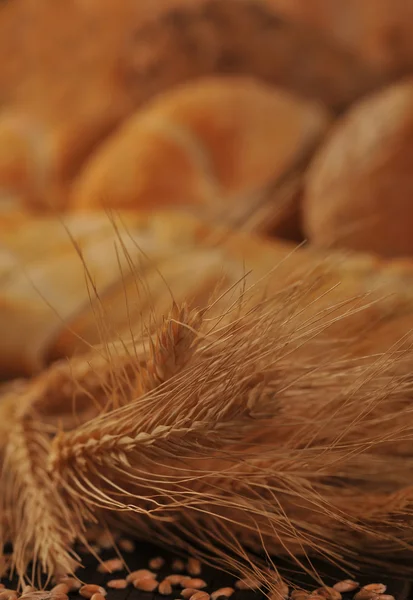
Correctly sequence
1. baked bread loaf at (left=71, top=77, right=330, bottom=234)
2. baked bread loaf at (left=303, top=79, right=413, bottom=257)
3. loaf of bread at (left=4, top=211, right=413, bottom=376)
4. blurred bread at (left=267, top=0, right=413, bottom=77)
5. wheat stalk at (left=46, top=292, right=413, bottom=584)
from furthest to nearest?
blurred bread at (left=267, top=0, right=413, bottom=77), baked bread loaf at (left=71, top=77, right=330, bottom=234), baked bread loaf at (left=303, top=79, right=413, bottom=257), loaf of bread at (left=4, top=211, right=413, bottom=376), wheat stalk at (left=46, top=292, right=413, bottom=584)

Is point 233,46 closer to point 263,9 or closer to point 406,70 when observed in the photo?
point 263,9

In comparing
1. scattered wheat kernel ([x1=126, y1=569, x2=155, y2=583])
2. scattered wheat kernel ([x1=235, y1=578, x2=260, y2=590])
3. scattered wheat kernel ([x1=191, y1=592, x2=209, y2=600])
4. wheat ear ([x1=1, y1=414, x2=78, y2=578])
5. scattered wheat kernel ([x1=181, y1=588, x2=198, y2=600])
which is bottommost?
scattered wheat kernel ([x1=235, y1=578, x2=260, y2=590])

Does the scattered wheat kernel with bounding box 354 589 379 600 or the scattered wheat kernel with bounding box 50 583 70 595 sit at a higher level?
the scattered wheat kernel with bounding box 50 583 70 595

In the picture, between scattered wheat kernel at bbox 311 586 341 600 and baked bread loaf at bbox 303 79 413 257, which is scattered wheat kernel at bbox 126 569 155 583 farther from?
baked bread loaf at bbox 303 79 413 257

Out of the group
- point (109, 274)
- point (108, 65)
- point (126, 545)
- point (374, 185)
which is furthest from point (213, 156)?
point (126, 545)

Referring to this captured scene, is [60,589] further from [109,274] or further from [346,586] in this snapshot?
[109,274]

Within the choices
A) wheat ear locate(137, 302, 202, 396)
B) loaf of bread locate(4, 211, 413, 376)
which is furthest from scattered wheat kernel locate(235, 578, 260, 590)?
loaf of bread locate(4, 211, 413, 376)
